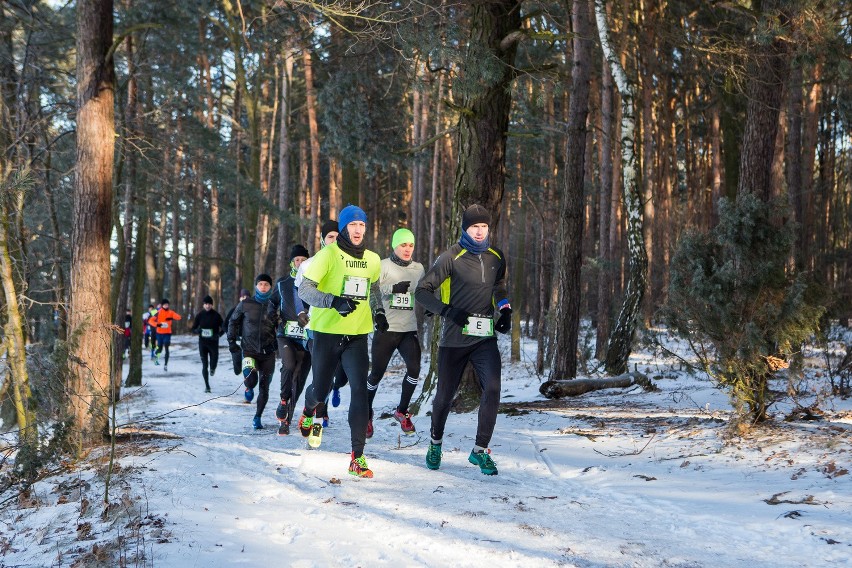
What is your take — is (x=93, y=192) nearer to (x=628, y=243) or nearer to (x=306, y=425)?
(x=306, y=425)

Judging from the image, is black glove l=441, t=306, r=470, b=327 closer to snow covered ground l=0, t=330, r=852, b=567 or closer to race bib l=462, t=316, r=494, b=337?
race bib l=462, t=316, r=494, b=337

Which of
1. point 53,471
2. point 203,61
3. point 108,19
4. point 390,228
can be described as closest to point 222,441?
point 53,471

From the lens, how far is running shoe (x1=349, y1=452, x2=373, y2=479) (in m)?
5.80

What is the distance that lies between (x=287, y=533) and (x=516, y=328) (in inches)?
694

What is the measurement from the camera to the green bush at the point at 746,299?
5.97 metres

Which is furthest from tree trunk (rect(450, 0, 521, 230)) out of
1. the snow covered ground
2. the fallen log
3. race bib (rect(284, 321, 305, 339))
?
the snow covered ground

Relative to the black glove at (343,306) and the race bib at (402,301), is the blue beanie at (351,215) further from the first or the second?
the race bib at (402,301)

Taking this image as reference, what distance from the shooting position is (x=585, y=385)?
10.8m

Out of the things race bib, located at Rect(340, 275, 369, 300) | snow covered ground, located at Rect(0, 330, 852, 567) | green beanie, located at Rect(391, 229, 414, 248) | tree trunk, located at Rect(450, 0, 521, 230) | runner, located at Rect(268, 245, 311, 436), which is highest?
tree trunk, located at Rect(450, 0, 521, 230)

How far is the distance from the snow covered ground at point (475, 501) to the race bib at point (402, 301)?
4.47ft

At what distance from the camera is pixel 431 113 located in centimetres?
2702

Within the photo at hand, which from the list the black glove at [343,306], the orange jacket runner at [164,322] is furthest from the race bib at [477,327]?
the orange jacket runner at [164,322]

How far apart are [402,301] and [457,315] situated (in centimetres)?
193

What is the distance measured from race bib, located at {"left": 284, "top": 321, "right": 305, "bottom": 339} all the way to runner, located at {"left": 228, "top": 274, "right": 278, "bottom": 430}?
2.90 ft
